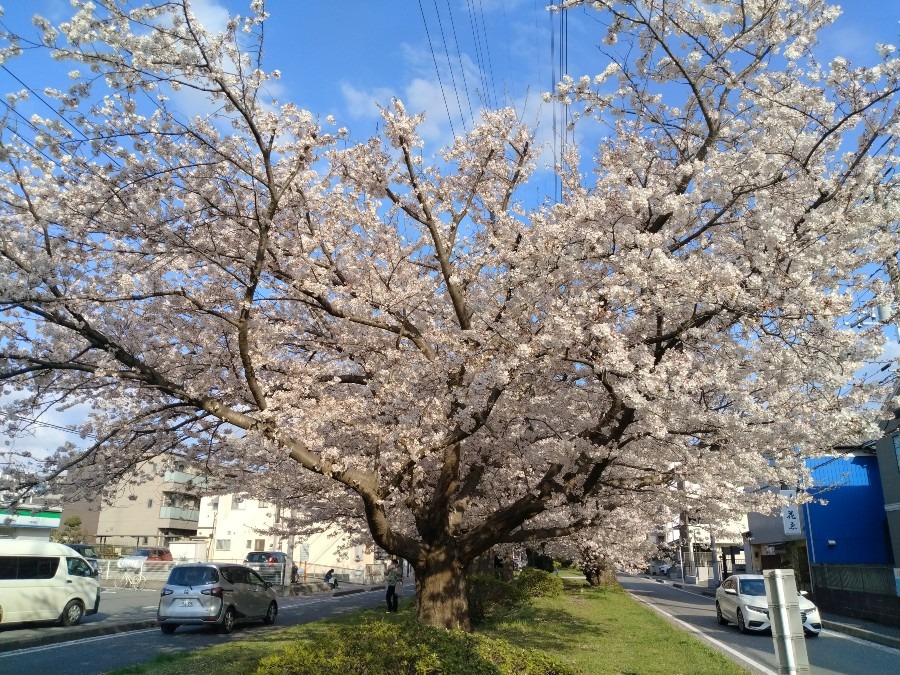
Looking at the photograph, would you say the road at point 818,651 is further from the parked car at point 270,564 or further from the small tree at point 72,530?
the small tree at point 72,530

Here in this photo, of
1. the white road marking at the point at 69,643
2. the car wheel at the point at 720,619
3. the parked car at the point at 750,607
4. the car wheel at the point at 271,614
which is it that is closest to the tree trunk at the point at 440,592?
the white road marking at the point at 69,643

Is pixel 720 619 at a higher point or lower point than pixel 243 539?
lower

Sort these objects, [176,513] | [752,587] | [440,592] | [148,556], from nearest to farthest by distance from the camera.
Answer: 1. [440,592]
2. [752,587]
3. [148,556]
4. [176,513]

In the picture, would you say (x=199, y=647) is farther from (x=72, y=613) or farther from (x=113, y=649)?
(x=72, y=613)

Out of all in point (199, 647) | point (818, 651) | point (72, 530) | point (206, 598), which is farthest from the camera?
point (72, 530)

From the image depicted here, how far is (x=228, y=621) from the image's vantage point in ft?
54.2

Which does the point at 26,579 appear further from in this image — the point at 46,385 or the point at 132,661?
the point at 46,385

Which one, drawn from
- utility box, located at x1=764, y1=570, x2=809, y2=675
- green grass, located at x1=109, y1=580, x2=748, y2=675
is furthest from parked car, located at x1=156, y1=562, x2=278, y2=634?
utility box, located at x1=764, y1=570, x2=809, y2=675

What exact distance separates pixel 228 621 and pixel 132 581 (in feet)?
56.4

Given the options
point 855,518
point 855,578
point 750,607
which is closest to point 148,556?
point 750,607

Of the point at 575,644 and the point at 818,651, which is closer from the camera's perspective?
the point at 575,644

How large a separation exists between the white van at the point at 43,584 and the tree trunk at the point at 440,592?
10.7 meters

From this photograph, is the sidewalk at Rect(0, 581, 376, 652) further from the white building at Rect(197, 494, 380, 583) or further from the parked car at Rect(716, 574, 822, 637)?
the white building at Rect(197, 494, 380, 583)

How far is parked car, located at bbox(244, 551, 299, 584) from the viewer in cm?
3384
